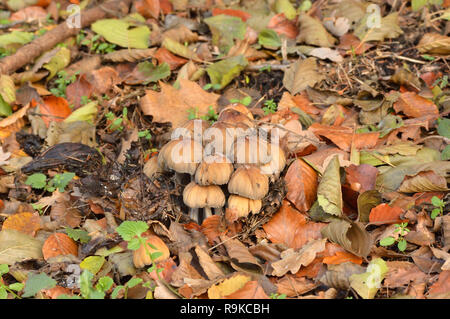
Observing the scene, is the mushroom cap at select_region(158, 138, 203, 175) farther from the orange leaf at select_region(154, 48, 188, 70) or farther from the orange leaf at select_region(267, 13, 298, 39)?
the orange leaf at select_region(267, 13, 298, 39)

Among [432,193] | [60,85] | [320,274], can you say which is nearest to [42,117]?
[60,85]

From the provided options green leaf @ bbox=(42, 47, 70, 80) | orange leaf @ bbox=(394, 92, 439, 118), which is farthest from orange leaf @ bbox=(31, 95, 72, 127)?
orange leaf @ bbox=(394, 92, 439, 118)

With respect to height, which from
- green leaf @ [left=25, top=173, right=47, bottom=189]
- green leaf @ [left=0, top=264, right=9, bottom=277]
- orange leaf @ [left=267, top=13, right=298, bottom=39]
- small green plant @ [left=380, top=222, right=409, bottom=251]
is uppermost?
A: orange leaf @ [left=267, top=13, right=298, bottom=39]

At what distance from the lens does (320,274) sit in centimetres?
238

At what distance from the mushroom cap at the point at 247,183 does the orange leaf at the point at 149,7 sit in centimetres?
243

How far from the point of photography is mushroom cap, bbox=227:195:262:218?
8.25ft

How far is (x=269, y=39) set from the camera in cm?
396

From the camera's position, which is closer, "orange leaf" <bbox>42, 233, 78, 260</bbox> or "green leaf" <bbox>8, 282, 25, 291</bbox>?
"green leaf" <bbox>8, 282, 25, 291</bbox>

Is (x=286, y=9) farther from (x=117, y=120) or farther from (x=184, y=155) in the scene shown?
(x=184, y=155)

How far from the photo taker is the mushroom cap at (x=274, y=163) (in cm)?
256

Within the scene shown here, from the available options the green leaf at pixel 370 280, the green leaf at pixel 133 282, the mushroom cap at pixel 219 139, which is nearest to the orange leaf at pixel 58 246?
the green leaf at pixel 133 282

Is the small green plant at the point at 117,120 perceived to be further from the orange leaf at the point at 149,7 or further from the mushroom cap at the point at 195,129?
the orange leaf at the point at 149,7

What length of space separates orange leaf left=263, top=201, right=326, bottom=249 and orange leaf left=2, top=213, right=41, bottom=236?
1338mm
